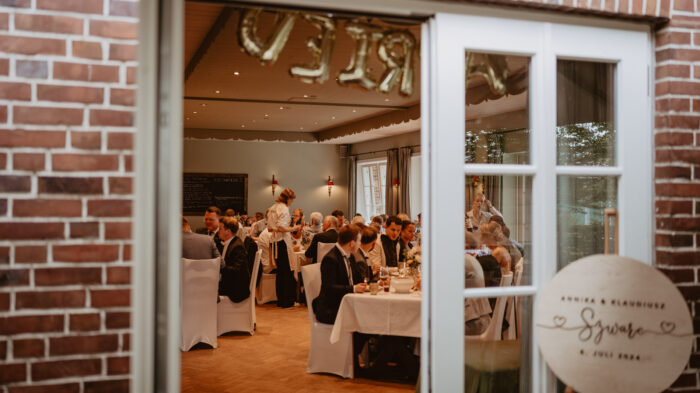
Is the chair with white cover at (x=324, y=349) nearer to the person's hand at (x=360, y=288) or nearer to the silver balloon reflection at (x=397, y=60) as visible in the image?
the person's hand at (x=360, y=288)

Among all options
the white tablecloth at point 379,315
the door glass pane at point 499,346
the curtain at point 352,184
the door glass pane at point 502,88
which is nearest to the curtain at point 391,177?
the curtain at point 352,184

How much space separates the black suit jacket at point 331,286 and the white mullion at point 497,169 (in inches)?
105

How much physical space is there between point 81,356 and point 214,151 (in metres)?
13.4

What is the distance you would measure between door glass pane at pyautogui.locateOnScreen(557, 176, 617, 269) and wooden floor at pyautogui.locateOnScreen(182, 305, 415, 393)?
2543 mm

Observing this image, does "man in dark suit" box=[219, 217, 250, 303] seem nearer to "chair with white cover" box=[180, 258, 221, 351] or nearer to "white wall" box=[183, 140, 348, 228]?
"chair with white cover" box=[180, 258, 221, 351]

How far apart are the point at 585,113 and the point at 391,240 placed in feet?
14.2

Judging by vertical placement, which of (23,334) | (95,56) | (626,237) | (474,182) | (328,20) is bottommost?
(23,334)

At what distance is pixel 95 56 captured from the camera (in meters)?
1.79

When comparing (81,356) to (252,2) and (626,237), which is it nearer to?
(252,2)

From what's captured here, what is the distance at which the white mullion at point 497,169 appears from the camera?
217cm

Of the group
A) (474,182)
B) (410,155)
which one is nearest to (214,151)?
(410,155)

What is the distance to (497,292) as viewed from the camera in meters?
2.18

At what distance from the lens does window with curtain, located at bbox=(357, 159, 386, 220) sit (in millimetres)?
14633

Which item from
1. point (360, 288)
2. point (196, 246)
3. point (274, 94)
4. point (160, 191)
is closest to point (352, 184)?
point (274, 94)
